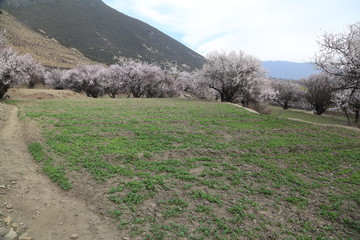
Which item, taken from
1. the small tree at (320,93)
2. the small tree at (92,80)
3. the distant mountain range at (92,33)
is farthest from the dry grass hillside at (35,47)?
the small tree at (320,93)

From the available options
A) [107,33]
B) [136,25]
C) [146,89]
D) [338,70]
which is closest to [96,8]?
[136,25]

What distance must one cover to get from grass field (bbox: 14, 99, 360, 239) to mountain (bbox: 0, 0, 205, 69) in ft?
257

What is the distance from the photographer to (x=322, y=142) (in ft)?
38.9

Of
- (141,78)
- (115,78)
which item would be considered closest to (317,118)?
(141,78)

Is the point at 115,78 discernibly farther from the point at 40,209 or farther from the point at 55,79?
the point at 40,209

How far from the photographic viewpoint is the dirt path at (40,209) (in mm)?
4516

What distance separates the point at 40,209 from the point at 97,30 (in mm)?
117889

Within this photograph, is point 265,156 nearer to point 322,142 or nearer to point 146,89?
point 322,142

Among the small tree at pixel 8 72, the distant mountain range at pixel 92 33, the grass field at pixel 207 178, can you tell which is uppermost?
the distant mountain range at pixel 92 33

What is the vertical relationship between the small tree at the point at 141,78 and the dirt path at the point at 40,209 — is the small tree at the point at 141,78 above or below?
above

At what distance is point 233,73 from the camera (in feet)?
106

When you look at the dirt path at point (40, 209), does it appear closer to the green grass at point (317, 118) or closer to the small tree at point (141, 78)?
the green grass at point (317, 118)

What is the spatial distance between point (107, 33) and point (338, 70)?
115m

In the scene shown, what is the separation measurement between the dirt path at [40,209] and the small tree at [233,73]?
29.4m
